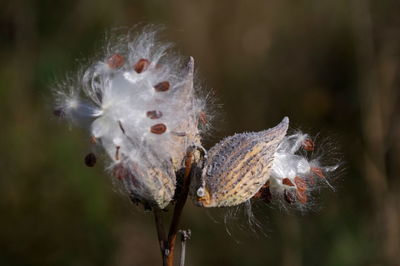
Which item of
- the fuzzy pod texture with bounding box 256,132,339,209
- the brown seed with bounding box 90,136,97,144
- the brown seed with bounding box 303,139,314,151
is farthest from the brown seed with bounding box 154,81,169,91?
the brown seed with bounding box 303,139,314,151

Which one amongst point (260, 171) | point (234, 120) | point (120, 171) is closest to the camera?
point (120, 171)

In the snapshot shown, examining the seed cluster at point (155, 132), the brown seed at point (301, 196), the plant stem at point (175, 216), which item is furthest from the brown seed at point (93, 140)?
the brown seed at point (301, 196)

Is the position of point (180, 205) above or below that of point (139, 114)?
below

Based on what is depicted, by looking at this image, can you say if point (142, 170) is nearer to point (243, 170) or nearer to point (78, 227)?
point (243, 170)

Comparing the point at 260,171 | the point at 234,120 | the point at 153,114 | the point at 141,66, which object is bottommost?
the point at 234,120

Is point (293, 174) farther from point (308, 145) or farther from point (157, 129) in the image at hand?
point (157, 129)

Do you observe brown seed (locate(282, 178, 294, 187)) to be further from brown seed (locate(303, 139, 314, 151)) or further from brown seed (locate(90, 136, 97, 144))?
brown seed (locate(90, 136, 97, 144))

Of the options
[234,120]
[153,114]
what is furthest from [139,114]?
[234,120]

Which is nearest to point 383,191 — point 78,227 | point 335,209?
point 335,209
